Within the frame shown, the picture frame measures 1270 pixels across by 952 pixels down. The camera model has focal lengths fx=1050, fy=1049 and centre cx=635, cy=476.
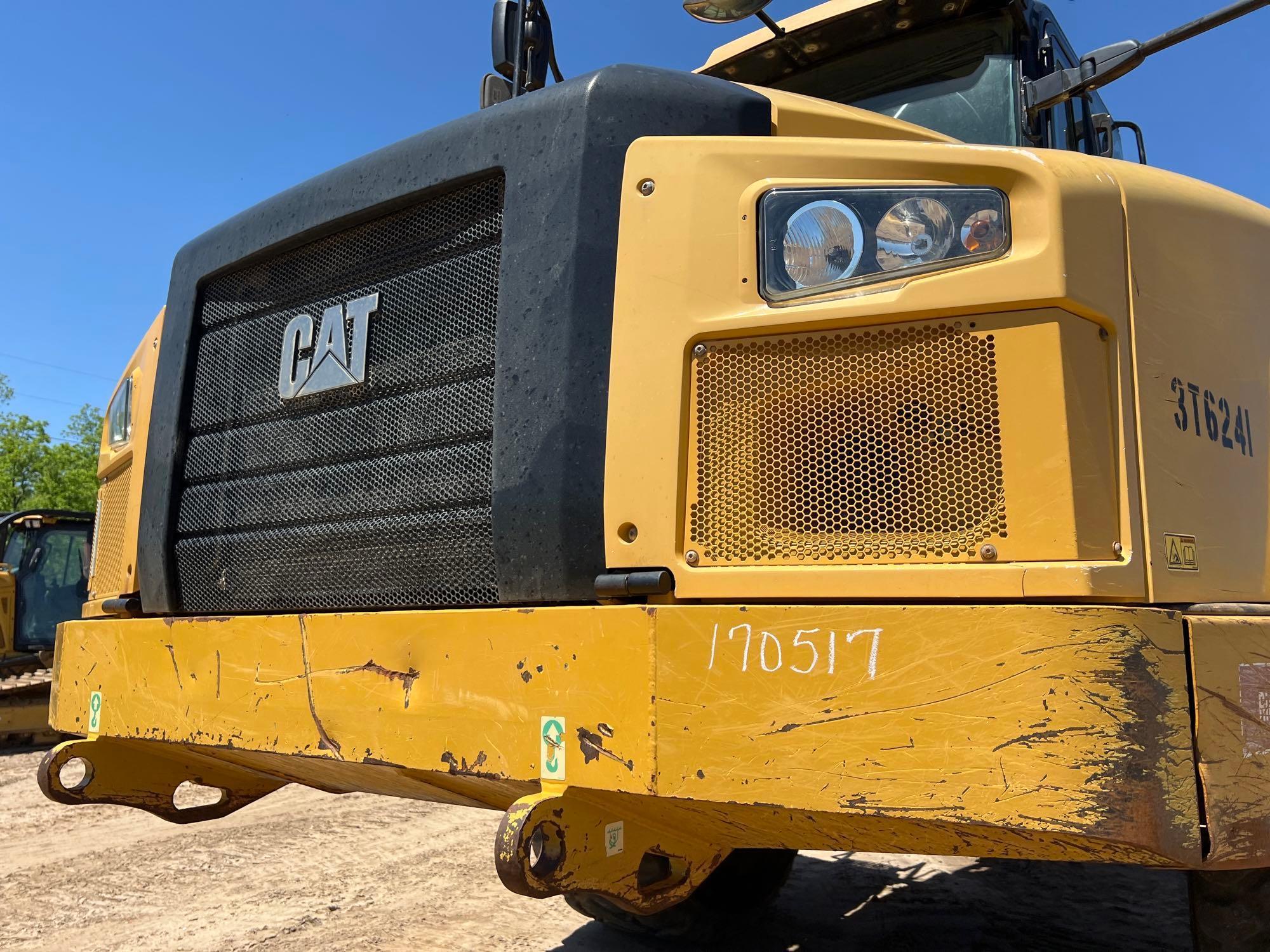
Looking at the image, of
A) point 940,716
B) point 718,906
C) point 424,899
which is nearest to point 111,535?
point 424,899

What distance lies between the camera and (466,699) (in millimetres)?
2139

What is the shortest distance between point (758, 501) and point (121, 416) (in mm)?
2532

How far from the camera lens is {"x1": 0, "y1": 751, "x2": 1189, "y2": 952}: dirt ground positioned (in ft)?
13.0

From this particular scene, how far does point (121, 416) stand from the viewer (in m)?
3.56

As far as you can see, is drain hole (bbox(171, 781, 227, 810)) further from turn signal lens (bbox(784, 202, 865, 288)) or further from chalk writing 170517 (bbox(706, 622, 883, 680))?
turn signal lens (bbox(784, 202, 865, 288))

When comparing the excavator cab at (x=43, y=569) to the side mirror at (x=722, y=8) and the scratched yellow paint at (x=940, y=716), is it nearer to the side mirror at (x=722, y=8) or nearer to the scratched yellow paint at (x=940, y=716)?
the side mirror at (x=722, y=8)

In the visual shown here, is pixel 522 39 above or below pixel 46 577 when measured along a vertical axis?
above

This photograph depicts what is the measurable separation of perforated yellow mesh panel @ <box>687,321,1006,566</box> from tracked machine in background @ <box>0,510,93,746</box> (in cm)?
1165

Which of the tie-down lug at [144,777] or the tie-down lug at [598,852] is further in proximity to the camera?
the tie-down lug at [144,777]

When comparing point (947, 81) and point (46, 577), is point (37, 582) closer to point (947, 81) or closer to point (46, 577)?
point (46, 577)

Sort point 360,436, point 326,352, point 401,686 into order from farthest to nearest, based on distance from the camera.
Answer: point 326,352 → point 360,436 → point 401,686

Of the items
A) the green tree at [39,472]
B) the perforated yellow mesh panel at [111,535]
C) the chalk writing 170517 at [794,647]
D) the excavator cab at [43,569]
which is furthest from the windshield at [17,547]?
the green tree at [39,472]

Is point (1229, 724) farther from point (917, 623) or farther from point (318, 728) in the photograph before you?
point (318, 728)

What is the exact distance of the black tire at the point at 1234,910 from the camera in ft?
7.45
